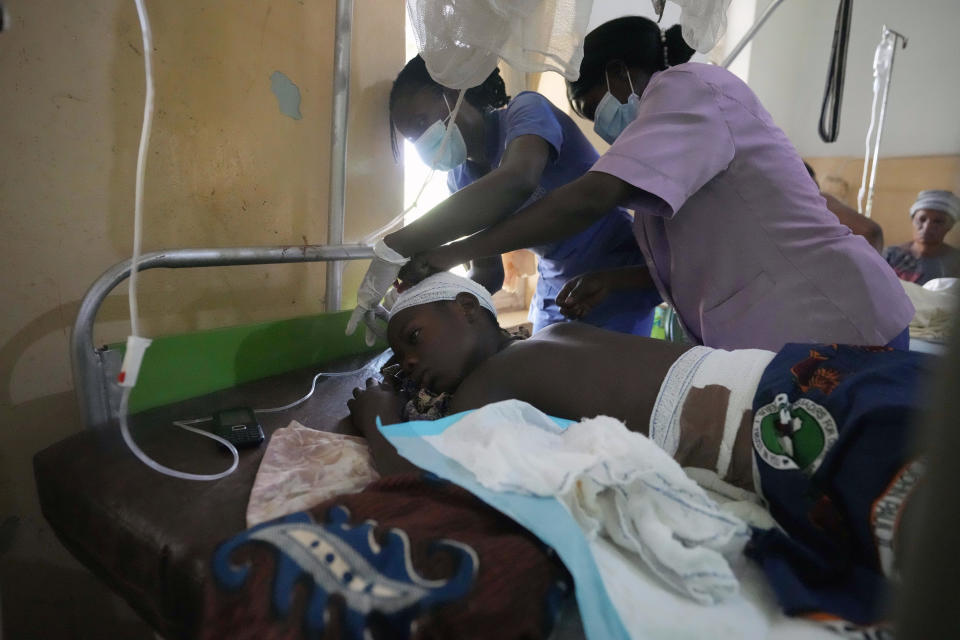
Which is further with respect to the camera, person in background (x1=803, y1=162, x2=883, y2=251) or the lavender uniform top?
person in background (x1=803, y1=162, x2=883, y2=251)

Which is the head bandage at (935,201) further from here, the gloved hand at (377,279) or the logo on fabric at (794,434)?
the gloved hand at (377,279)

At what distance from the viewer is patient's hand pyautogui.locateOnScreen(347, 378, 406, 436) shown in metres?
1.11

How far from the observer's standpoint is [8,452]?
122 cm

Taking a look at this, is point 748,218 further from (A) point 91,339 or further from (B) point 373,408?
(A) point 91,339

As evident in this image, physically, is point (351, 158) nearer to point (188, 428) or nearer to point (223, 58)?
point (223, 58)

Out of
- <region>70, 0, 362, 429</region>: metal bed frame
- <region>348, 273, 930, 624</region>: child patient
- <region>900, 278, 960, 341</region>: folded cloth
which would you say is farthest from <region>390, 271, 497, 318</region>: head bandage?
<region>900, 278, 960, 341</region>: folded cloth

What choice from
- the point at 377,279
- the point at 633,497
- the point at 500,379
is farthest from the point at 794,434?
the point at 377,279

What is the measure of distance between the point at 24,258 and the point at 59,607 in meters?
0.85

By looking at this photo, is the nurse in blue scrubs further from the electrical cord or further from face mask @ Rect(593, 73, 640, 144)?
the electrical cord

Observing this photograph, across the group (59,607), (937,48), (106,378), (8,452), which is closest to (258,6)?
(106,378)

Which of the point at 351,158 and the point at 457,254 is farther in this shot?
the point at 351,158

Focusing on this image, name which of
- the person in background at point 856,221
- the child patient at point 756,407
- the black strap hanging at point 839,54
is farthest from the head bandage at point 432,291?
the black strap hanging at point 839,54

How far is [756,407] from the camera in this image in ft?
2.76

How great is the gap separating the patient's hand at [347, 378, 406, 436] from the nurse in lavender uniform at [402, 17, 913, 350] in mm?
322
